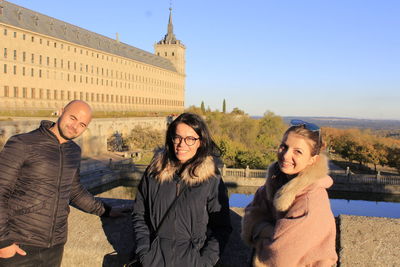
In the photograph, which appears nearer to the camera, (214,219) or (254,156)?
(214,219)

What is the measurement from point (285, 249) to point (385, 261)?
0.80m

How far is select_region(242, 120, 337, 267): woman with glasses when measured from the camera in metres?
1.99

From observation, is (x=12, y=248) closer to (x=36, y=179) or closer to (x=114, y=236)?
(x=36, y=179)

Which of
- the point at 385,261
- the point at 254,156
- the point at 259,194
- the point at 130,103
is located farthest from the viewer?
the point at 130,103

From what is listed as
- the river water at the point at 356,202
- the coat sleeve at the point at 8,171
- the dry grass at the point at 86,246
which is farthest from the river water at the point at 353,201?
the coat sleeve at the point at 8,171

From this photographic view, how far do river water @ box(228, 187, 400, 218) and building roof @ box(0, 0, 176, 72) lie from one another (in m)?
30.2

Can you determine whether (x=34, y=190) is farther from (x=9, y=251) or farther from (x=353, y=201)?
(x=353, y=201)

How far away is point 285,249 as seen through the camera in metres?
2.01

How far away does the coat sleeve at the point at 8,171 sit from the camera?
2.53 metres

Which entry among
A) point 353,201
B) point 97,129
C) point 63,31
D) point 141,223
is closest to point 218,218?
point 141,223

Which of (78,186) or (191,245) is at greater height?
(78,186)

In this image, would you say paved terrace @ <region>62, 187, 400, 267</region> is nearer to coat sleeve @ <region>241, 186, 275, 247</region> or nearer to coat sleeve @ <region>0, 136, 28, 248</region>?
coat sleeve @ <region>241, 186, 275, 247</region>

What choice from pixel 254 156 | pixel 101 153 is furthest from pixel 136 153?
pixel 254 156

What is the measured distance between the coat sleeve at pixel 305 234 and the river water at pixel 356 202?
19.3 metres
